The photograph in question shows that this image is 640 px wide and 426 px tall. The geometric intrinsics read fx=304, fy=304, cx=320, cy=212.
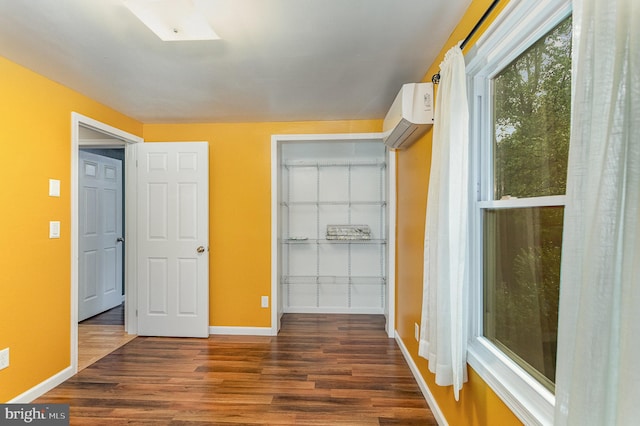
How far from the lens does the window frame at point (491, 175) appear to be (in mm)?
1057

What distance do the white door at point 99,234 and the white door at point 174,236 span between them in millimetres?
1134

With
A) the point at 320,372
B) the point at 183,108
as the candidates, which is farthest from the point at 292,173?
the point at 320,372

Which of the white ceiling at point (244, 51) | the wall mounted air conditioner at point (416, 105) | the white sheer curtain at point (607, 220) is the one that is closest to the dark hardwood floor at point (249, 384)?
the white sheer curtain at point (607, 220)

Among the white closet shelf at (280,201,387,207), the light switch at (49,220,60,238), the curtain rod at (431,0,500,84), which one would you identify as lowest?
the light switch at (49,220,60,238)

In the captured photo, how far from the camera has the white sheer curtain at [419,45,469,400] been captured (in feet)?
4.62

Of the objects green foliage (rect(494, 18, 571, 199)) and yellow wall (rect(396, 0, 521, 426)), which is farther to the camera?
yellow wall (rect(396, 0, 521, 426))

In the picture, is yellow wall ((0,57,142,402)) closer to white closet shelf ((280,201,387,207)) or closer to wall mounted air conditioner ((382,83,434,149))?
white closet shelf ((280,201,387,207))

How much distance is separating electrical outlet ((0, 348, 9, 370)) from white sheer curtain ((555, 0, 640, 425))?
2942 mm

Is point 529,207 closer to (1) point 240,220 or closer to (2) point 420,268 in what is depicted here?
(2) point 420,268

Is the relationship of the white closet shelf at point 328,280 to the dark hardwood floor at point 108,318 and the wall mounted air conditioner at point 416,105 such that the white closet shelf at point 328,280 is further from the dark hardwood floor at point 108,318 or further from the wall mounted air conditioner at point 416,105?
the wall mounted air conditioner at point 416,105

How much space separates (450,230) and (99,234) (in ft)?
14.4

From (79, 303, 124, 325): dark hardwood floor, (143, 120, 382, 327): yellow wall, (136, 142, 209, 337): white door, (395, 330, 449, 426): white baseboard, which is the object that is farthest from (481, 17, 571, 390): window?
(79, 303, 124, 325): dark hardwood floor

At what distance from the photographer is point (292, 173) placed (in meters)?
4.14

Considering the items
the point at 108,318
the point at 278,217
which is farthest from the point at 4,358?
the point at 278,217
